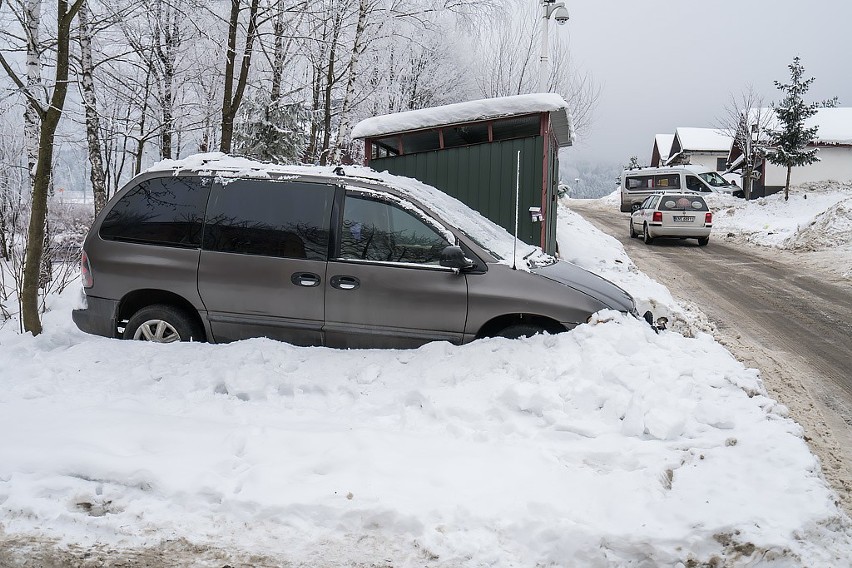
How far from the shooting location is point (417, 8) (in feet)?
48.1

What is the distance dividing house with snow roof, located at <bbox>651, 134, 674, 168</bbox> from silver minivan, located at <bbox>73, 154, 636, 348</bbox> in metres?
62.0

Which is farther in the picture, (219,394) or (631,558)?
(219,394)

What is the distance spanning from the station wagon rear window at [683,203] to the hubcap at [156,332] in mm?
15500

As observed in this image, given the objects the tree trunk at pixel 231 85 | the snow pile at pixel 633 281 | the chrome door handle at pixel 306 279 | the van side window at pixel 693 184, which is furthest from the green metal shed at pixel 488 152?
the van side window at pixel 693 184

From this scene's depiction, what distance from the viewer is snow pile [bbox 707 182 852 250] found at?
16.4 metres

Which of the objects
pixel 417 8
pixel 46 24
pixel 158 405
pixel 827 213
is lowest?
pixel 158 405

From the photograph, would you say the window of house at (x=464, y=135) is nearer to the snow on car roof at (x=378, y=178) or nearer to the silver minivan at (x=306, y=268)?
the snow on car roof at (x=378, y=178)

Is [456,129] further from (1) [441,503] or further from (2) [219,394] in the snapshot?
(1) [441,503]

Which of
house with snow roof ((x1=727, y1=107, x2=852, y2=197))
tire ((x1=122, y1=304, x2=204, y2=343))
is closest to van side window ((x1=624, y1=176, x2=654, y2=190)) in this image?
house with snow roof ((x1=727, y1=107, x2=852, y2=197))

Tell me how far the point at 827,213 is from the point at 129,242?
19436 millimetres

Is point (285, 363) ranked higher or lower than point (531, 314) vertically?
lower

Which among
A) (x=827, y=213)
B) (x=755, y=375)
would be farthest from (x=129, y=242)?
(x=827, y=213)

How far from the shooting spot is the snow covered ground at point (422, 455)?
260cm

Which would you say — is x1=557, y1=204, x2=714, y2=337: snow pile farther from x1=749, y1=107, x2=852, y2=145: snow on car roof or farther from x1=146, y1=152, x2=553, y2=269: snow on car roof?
x1=749, y1=107, x2=852, y2=145: snow on car roof
